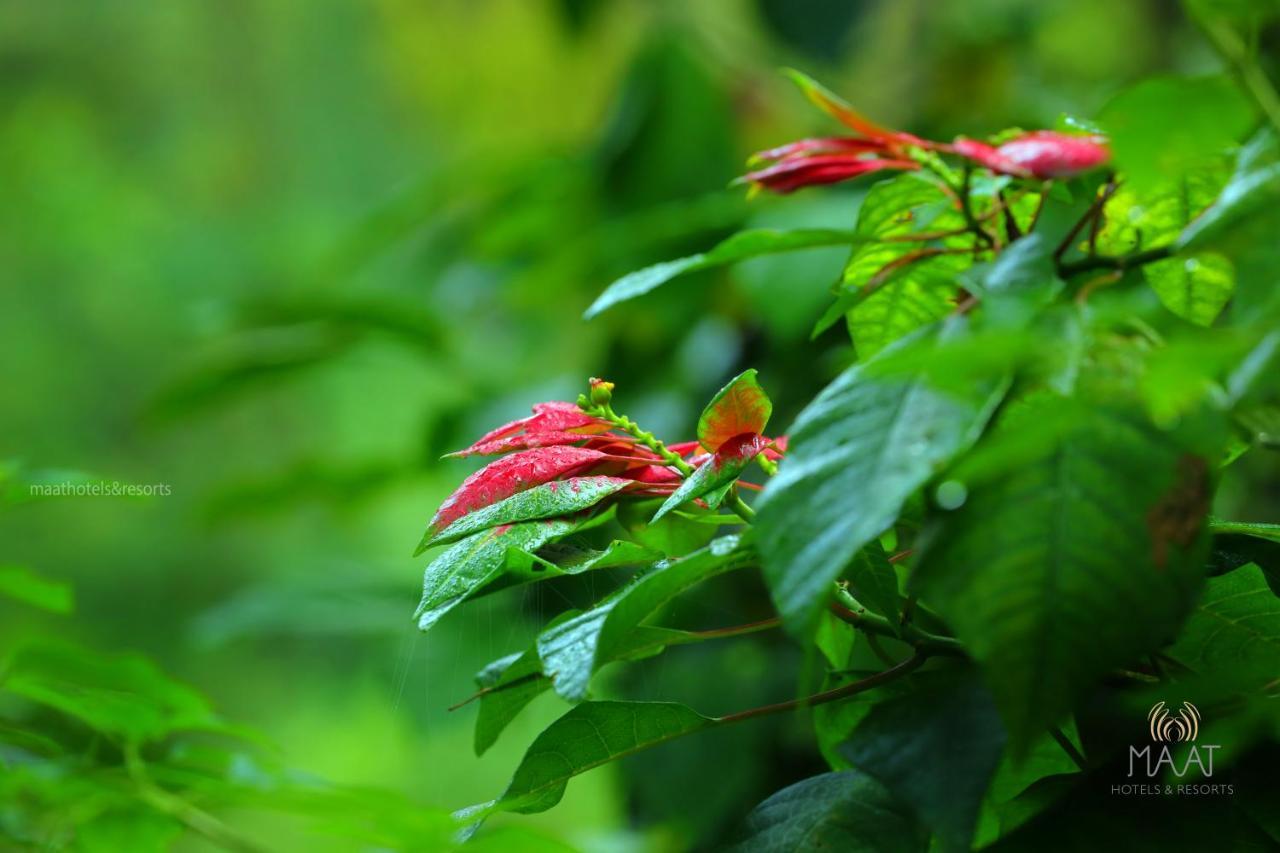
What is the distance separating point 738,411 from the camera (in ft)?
0.84

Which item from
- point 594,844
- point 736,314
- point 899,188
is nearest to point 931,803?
point 899,188

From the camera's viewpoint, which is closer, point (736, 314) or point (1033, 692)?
point (1033, 692)

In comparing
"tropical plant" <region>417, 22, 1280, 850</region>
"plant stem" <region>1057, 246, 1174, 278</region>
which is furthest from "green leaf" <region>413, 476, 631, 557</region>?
"plant stem" <region>1057, 246, 1174, 278</region>

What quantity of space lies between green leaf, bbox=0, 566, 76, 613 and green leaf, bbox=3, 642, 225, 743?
0.02m

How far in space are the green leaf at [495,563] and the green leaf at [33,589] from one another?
0.13 metres

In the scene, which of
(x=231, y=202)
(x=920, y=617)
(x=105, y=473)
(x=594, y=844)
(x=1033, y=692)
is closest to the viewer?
(x=1033, y=692)

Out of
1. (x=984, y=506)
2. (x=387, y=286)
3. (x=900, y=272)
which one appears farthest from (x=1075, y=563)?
(x=387, y=286)

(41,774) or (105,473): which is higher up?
(105,473)

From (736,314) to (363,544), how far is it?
159cm

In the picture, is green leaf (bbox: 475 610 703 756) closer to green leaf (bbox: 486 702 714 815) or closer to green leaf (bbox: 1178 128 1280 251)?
green leaf (bbox: 486 702 714 815)

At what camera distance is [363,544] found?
2447mm

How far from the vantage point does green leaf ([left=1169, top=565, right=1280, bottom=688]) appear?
26 centimetres

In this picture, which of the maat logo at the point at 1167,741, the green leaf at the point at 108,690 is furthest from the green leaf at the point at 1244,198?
the green leaf at the point at 108,690

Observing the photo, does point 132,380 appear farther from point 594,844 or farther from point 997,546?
point 997,546
